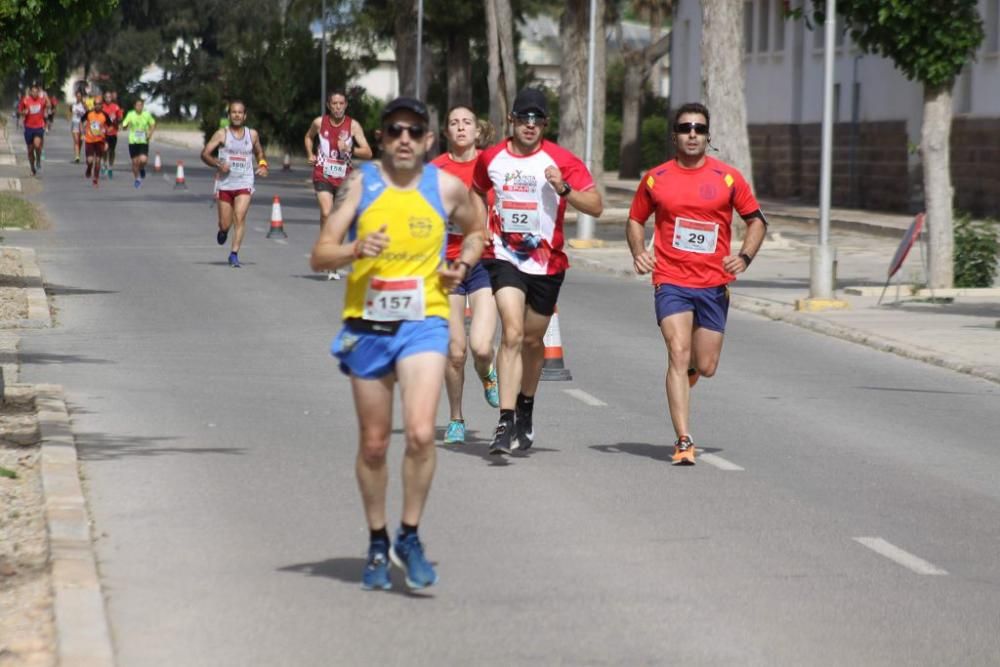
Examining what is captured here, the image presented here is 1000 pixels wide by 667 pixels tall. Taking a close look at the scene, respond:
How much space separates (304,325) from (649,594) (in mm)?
10749

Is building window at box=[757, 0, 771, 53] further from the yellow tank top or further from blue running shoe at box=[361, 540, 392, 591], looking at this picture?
blue running shoe at box=[361, 540, 392, 591]

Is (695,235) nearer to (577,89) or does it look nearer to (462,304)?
(462,304)

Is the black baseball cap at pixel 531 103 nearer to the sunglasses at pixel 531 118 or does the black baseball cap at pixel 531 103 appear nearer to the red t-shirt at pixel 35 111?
the sunglasses at pixel 531 118

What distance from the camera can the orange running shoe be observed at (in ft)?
35.8

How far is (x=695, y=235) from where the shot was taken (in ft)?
36.1

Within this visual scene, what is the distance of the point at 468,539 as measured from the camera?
8.70 metres

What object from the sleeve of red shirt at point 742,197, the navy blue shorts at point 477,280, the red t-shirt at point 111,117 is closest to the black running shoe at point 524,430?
the navy blue shorts at point 477,280

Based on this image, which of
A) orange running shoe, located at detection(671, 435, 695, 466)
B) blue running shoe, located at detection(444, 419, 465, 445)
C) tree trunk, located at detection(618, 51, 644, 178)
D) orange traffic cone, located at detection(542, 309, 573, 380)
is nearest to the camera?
orange running shoe, located at detection(671, 435, 695, 466)

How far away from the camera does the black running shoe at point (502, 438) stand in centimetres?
1095

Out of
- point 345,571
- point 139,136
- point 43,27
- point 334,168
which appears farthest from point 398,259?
point 139,136

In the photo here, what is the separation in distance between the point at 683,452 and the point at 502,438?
3.12 feet

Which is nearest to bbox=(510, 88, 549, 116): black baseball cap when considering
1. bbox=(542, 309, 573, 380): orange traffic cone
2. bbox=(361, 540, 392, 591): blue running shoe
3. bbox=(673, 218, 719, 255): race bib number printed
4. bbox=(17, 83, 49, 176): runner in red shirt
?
bbox=(673, 218, 719, 255): race bib number printed

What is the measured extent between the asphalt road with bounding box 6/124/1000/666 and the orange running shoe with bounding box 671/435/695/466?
0.11m

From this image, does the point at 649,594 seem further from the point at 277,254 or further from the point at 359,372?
the point at 277,254
